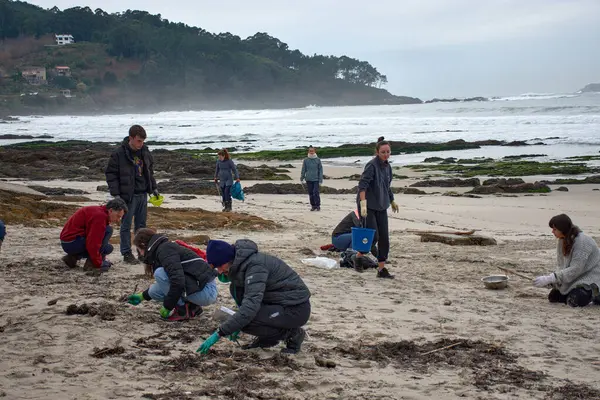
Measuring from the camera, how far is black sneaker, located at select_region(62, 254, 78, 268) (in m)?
8.10

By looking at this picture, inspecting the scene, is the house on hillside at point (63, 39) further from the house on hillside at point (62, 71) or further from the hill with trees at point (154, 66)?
the house on hillside at point (62, 71)

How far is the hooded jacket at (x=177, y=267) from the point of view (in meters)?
5.95

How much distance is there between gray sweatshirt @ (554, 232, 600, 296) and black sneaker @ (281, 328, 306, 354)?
10.5ft

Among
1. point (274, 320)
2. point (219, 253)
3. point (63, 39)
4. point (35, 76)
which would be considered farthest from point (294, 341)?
point (63, 39)

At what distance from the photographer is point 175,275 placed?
5.96 meters

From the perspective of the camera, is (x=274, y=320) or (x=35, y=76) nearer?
(x=274, y=320)

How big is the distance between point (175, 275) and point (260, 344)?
996mm

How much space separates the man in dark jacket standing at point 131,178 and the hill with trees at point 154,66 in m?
133

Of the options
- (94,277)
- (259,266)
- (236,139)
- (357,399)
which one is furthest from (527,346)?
(236,139)

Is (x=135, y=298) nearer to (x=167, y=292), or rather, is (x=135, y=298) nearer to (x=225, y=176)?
(x=167, y=292)

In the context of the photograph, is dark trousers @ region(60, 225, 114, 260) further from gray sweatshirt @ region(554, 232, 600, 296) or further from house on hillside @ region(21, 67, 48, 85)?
house on hillside @ region(21, 67, 48, 85)

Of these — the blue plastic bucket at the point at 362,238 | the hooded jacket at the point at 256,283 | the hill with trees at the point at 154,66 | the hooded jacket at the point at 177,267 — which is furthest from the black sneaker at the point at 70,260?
the hill with trees at the point at 154,66

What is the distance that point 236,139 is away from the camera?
53.3 m

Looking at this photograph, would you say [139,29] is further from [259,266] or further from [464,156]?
[259,266]
